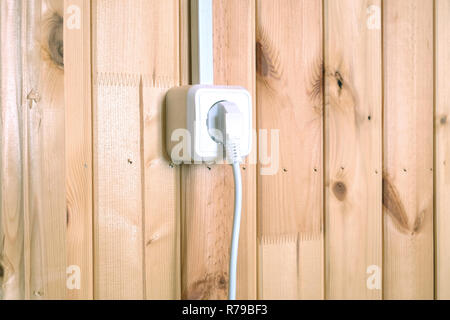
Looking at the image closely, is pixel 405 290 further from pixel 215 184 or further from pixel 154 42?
pixel 154 42

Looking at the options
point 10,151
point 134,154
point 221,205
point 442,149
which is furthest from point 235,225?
point 442,149

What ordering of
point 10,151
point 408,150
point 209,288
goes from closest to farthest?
point 10,151
point 209,288
point 408,150

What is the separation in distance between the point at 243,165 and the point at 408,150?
0.96 ft

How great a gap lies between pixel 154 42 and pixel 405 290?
0.56 m

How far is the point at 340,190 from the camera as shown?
78 centimetres

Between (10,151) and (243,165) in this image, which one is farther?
(243,165)

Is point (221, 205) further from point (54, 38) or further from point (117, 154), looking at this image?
point (54, 38)

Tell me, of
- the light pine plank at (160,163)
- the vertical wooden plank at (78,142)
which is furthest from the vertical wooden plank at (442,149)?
the vertical wooden plank at (78,142)

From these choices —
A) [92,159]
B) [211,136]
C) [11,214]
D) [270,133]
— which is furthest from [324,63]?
[11,214]

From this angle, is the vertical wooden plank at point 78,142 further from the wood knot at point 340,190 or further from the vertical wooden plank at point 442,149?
the vertical wooden plank at point 442,149

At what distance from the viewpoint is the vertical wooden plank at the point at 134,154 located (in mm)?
637

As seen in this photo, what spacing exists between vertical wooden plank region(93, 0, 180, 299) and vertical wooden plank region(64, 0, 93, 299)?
0.01 metres

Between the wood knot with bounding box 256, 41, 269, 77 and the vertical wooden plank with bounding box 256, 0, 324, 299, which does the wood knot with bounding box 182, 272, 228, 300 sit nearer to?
the vertical wooden plank with bounding box 256, 0, 324, 299

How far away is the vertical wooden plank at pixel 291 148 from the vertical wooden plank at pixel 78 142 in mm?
245
